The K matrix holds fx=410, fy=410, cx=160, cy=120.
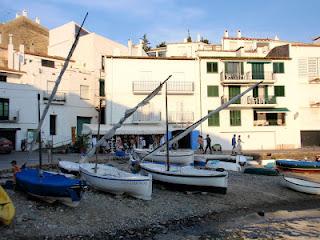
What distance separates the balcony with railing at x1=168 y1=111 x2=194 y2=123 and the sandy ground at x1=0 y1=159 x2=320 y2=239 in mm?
22771

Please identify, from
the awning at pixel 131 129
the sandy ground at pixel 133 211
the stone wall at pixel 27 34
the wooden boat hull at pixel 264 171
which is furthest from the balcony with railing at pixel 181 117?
the stone wall at pixel 27 34

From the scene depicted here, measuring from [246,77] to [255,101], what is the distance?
3.14m

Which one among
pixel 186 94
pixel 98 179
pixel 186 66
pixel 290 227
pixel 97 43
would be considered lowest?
pixel 290 227

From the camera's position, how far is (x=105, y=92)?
46.8 metres

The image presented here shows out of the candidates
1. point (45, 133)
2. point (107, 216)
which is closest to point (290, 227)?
point (107, 216)

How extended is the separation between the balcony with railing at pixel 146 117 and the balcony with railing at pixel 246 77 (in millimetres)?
9039

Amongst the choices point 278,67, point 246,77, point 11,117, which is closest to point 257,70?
point 246,77

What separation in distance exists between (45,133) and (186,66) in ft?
59.1

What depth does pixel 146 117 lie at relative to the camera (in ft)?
153

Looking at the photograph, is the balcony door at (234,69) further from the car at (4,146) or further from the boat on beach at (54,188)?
the boat on beach at (54,188)

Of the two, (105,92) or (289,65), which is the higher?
(289,65)

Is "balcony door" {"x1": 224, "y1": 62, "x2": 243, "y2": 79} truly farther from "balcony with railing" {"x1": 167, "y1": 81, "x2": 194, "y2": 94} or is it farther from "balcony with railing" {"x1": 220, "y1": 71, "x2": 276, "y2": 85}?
"balcony with railing" {"x1": 167, "y1": 81, "x2": 194, "y2": 94}

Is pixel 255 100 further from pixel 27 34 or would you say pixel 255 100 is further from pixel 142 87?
pixel 27 34

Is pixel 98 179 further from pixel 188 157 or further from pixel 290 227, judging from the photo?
pixel 188 157
